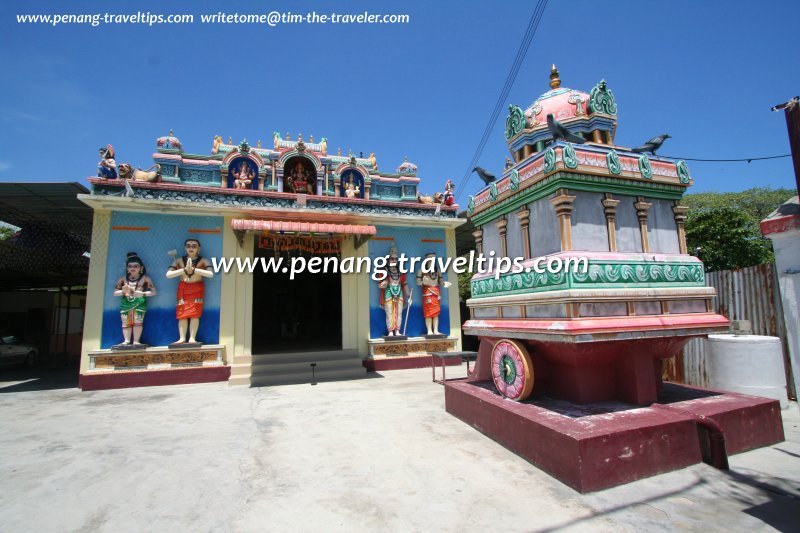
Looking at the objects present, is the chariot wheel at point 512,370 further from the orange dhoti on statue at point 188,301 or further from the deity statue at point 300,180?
the deity statue at point 300,180

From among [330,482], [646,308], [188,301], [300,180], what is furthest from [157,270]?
[646,308]

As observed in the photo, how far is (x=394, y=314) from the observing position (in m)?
11.2

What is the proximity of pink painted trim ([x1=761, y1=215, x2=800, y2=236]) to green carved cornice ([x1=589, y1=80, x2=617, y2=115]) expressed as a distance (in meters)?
2.30

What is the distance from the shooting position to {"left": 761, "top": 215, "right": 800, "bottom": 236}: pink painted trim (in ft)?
12.0

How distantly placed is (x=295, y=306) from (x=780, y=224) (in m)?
15.4

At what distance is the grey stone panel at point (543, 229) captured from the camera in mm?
4480

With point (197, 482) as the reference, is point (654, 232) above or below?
above

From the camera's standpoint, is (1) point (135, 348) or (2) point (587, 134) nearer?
(2) point (587, 134)

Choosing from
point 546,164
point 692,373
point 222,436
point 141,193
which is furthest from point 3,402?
point 692,373

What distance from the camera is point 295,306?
16625mm

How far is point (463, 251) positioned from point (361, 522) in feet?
54.1

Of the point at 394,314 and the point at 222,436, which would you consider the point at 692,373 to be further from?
the point at 222,436

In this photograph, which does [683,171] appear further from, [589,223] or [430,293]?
[430,293]

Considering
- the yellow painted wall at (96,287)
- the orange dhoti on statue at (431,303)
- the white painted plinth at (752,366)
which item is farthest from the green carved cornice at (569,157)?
the yellow painted wall at (96,287)
